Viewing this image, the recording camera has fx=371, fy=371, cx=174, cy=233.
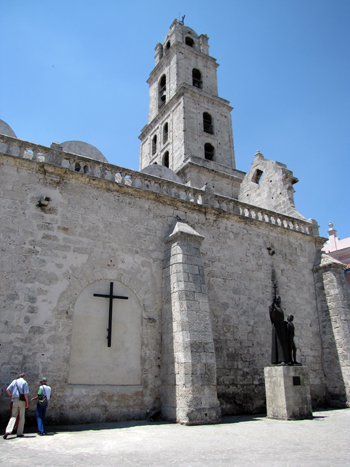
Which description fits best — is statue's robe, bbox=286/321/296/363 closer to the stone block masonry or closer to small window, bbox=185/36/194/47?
the stone block masonry

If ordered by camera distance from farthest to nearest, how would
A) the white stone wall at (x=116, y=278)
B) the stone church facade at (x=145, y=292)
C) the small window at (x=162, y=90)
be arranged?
the small window at (x=162, y=90) < the stone church facade at (x=145, y=292) < the white stone wall at (x=116, y=278)

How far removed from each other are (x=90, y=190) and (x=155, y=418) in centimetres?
587

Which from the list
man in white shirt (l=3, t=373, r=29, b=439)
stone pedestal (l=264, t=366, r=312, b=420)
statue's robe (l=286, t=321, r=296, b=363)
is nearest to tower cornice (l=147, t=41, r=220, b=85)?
statue's robe (l=286, t=321, r=296, b=363)

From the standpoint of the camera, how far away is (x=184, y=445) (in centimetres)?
575

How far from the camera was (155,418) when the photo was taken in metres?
8.72

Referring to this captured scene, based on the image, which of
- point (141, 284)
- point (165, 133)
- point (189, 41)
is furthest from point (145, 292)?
point (189, 41)

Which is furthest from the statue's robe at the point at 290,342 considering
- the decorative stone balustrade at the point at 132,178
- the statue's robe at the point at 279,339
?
the decorative stone balustrade at the point at 132,178

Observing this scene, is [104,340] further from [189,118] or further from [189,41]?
[189,41]

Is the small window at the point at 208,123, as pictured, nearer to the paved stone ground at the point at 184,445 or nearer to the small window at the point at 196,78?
the small window at the point at 196,78

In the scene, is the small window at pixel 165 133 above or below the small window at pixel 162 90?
below

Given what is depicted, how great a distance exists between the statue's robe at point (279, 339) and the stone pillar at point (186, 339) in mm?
1813

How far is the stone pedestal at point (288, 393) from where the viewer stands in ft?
28.3

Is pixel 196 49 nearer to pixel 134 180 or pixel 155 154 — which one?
pixel 155 154

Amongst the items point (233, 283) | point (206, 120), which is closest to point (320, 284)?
point (233, 283)
